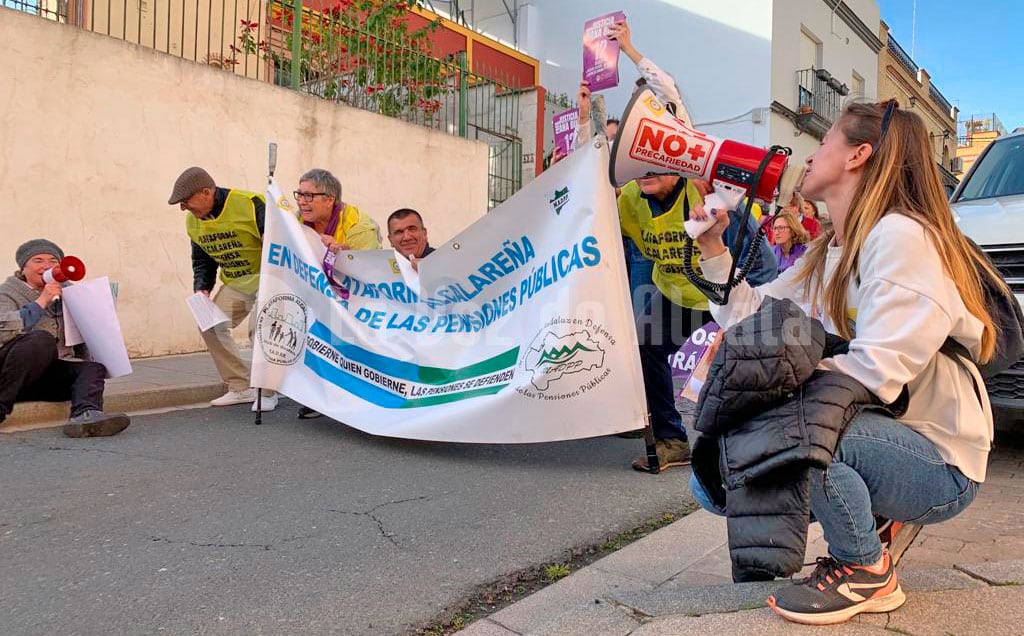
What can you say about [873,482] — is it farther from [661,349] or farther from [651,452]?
[661,349]

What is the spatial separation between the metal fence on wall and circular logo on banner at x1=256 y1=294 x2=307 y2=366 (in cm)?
402

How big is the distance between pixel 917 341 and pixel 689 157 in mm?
871

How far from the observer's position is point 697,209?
8.13 feet

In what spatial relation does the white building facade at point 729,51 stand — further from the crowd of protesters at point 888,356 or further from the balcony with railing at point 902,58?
the crowd of protesters at point 888,356

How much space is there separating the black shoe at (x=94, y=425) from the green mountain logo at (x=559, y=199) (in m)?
2.99

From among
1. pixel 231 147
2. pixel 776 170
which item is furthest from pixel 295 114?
pixel 776 170

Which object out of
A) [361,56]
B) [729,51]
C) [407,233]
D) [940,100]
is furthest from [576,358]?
[940,100]

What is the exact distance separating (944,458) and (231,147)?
801 centimetres

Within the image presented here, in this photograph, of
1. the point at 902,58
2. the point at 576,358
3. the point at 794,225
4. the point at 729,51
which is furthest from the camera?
the point at 902,58

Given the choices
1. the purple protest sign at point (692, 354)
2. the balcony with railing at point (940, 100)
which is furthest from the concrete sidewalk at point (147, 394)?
the balcony with railing at point (940, 100)

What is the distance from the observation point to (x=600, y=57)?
22.8 ft

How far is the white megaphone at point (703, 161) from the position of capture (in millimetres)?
2279

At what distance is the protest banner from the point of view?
4.08 meters

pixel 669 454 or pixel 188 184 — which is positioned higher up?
pixel 188 184
